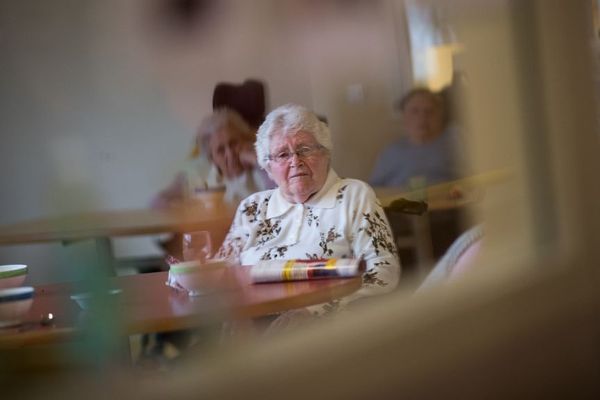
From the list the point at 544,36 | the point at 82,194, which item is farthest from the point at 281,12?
the point at 544,36

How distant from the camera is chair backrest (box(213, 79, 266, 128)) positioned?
518 millimetres

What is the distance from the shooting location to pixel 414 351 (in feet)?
1.62

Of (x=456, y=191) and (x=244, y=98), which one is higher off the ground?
(x=244, y=98)

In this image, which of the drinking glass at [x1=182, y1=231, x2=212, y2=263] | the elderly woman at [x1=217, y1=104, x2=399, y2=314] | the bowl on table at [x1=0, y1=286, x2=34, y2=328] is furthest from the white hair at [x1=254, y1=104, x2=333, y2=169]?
the bowl on table at [x1=0, y1=286, x2=34, y2=328]

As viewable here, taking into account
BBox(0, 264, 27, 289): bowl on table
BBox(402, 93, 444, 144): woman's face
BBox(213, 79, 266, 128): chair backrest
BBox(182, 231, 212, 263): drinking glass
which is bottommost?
BBox(182, 231, 212, 263): drinking glass

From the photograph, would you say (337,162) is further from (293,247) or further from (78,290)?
(78,290)

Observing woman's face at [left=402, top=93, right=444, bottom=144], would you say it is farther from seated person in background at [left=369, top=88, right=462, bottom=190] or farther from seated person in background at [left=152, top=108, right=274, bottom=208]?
seated person in background at [left=152, top=108, right=274, bottom=208]

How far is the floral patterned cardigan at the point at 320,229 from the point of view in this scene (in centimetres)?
83

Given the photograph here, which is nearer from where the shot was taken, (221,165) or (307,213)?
(221,165)

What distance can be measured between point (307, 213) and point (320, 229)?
3 cm

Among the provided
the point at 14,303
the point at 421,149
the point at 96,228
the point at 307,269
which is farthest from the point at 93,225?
the point at 307,269

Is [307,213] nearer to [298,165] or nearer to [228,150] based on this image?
[298,165]

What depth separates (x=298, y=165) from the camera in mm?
1027

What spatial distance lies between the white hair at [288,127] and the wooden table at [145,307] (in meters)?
0.13
